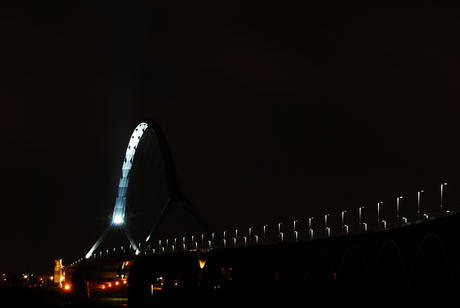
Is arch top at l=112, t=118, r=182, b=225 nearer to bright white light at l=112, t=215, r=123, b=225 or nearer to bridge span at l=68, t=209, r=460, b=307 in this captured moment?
bright white light at l=112, t=215, r=123, b=225

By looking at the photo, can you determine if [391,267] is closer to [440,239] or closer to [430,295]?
[430,295]

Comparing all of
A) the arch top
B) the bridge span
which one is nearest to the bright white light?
the arch top

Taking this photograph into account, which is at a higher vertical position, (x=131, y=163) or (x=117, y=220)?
(x=131, y=163)

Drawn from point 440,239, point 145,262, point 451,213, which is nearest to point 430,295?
point 440,239

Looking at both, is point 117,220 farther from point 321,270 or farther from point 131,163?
point 321,270

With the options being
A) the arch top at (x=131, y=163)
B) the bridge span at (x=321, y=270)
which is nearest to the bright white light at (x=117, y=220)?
the arch top at (x=131, y=163)

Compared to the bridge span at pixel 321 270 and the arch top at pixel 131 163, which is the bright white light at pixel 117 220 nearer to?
the arch top at pixel 131 163

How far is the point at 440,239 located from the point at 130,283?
219 feet

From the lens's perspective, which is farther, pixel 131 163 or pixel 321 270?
pixel 131 163

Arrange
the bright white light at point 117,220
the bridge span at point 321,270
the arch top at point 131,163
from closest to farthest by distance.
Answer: the bridge span at point 321,270
the arch top at point 131,163
the bright white light at point 117,220

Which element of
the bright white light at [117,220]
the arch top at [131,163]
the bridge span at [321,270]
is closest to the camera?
the bridge span at [321,270]

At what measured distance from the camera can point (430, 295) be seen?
5812 centimetres

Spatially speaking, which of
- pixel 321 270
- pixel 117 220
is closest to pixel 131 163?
pixel 117 220

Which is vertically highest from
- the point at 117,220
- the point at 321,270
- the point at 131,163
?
the point at 131,163
